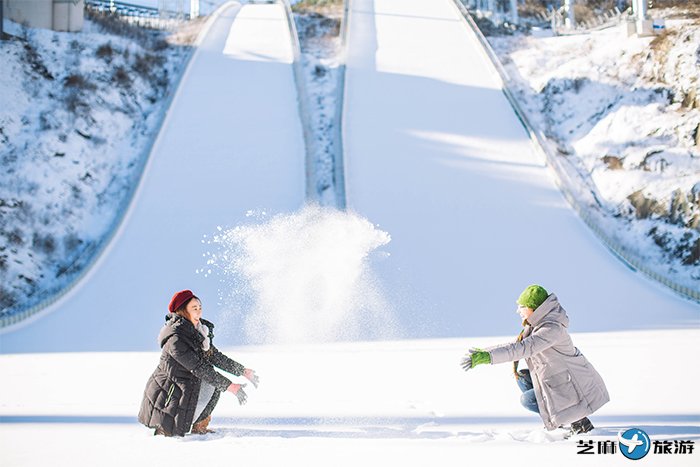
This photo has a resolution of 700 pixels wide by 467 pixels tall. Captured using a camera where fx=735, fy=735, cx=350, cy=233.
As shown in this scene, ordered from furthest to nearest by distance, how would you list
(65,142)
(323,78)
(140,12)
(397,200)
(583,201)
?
(140,12) < (323,78) < (65,142) < (583,201) < (397,200)

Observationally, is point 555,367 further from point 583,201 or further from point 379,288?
point 583,201

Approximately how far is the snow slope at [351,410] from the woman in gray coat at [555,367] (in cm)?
14

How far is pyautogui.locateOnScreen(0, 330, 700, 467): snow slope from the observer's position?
3393 mm

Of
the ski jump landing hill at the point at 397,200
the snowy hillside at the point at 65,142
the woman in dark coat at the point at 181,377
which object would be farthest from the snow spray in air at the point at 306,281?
the woman in dark coat at the point at 181,377

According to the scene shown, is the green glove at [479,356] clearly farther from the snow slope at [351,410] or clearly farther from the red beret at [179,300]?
the red beret at [179,300]

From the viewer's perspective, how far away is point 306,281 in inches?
303

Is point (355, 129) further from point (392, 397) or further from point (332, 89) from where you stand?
point (392, 397)

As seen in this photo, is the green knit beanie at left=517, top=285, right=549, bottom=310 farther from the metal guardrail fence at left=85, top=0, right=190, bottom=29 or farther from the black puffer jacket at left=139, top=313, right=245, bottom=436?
the metal guardrail fence at left=85, top=0, right=190, bottom=29

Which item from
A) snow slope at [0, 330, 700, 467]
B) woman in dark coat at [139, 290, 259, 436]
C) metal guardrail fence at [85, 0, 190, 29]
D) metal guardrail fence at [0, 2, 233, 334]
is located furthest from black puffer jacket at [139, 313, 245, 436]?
metal guardrail fence at [85, 0, 190, 29]

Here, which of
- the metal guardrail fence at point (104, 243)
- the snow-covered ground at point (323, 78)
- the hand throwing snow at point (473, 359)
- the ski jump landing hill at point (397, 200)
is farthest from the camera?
the snow-covered ground at point (323, 78)

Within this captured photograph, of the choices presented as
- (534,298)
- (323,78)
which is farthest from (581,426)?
(323,78)

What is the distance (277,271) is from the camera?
8.27 metres

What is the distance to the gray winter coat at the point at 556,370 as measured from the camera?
3.48 m

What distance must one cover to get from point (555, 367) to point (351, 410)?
1.38 metres
